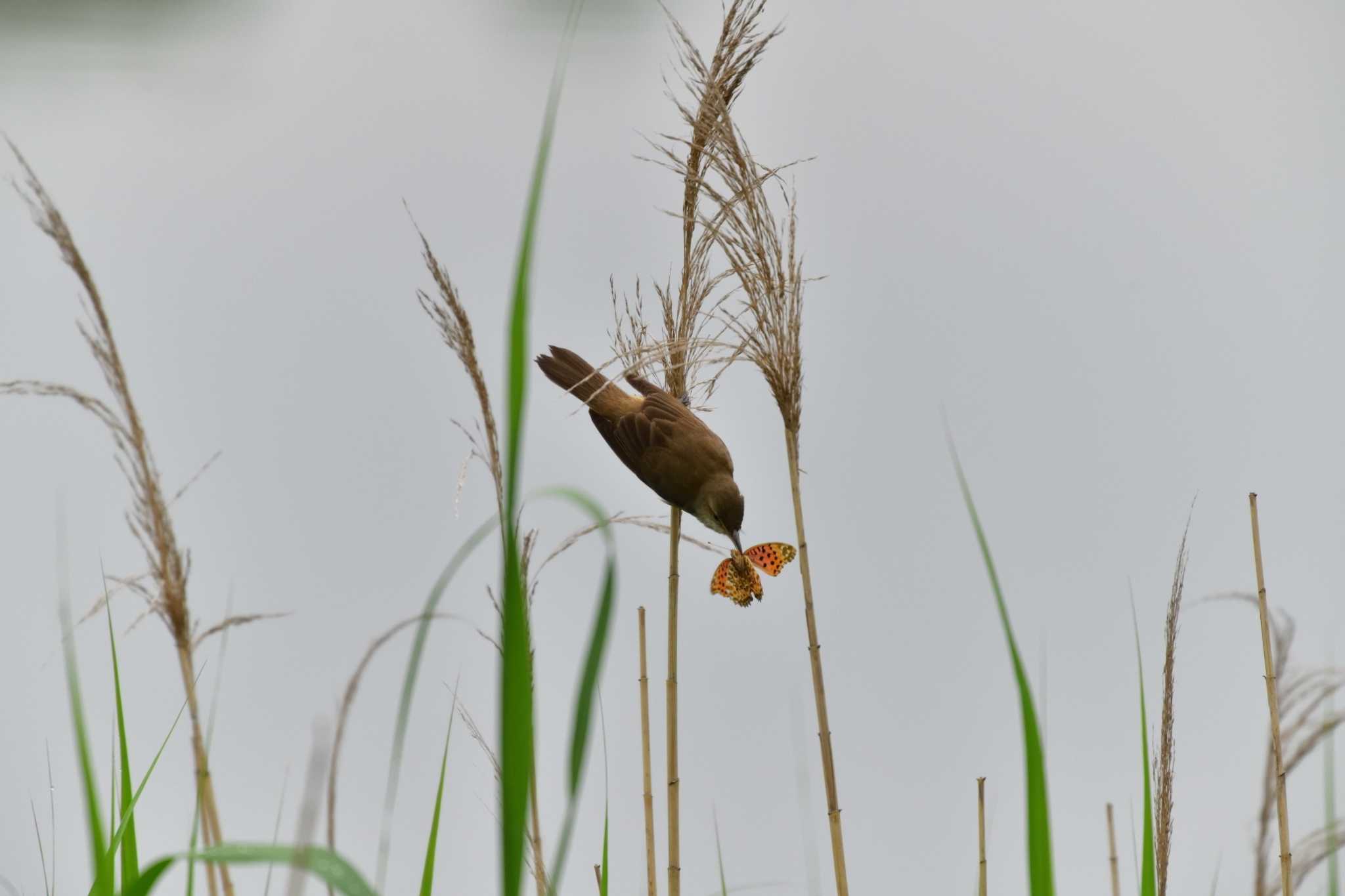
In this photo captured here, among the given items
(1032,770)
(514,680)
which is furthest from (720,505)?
(514,680)

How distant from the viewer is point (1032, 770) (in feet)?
1.94

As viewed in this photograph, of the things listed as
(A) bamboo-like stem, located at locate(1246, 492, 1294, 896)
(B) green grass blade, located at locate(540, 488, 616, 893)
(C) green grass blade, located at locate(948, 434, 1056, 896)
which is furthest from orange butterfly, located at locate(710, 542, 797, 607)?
(B) green grass blade, located at locate(540, 488, 616, 893)

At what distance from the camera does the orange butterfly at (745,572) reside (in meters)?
1.22

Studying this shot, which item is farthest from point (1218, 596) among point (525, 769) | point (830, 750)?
point (525, 769)

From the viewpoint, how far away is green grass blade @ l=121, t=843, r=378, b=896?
1.66ft

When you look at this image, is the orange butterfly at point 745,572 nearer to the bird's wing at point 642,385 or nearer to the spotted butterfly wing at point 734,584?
the spotted butterfly wing at point 734,584

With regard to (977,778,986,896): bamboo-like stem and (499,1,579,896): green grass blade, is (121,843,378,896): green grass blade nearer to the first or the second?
(499,1,579,896): green grass blade

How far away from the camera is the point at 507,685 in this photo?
40 centimetres

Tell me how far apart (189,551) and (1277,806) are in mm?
1038

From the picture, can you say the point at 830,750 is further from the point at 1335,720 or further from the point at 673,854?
the point at 1335,720

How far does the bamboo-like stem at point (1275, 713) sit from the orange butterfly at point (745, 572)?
1.49 ft

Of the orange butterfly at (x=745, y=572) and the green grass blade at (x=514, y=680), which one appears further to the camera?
the orange butterfly at (x=745, y=572)

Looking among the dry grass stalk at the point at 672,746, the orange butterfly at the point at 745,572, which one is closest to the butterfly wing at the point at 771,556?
the orange butterfly at the point at 745,572

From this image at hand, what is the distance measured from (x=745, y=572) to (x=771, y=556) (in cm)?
4
